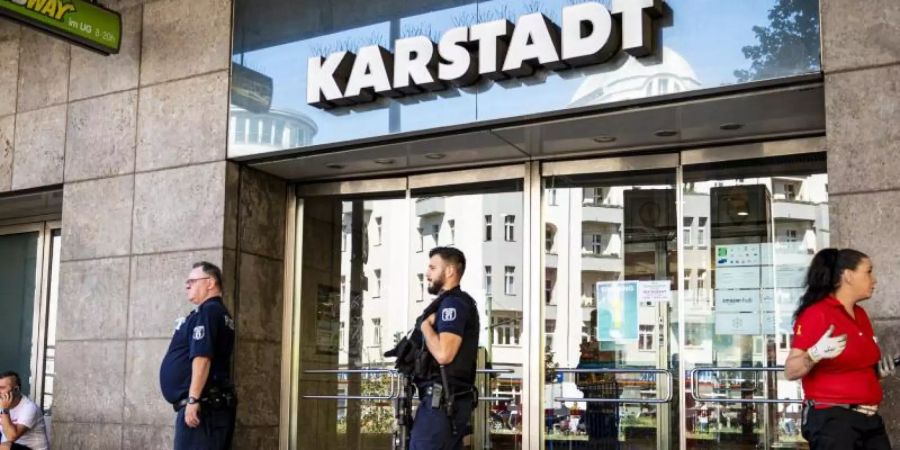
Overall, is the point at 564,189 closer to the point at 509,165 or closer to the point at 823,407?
the point at 509,165

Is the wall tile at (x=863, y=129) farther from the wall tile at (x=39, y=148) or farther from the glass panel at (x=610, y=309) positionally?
the wall tile at (x=39, y=148)

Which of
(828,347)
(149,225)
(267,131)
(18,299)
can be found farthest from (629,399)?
(18,299)

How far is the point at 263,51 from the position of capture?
874 centimetres

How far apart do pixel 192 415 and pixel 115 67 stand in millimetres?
4418

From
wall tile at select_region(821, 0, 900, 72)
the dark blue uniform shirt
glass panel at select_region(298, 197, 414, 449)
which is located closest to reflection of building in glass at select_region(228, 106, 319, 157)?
glass panel at select_region(298, 197, 414, 449)

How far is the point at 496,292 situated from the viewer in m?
8.66

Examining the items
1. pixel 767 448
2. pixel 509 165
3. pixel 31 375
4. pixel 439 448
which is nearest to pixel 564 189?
pixel 509 165

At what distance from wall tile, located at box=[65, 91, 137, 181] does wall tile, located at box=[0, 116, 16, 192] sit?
3.10ft

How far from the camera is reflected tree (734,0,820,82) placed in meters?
6.32

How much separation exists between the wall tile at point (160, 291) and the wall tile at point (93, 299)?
0.14m

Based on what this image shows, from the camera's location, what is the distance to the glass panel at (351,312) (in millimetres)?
9109

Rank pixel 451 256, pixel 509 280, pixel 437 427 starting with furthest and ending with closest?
1. pixel 509 280
2. pixel 451 256
3. pixel 437 427

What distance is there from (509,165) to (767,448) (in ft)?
10.0

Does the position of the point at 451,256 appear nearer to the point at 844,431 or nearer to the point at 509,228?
the point at 844,431
